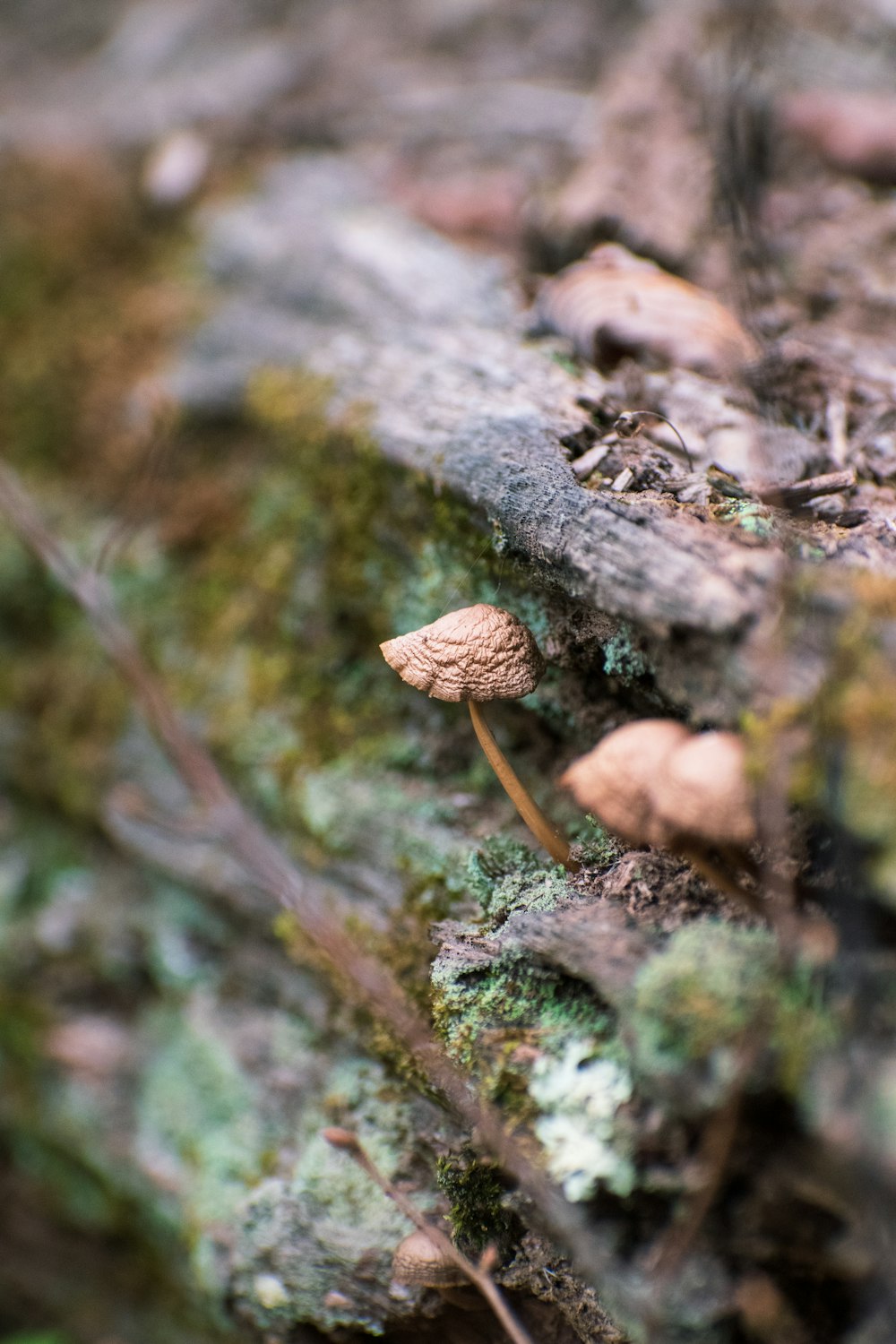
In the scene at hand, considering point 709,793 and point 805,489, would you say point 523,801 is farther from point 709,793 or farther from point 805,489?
point 805,489

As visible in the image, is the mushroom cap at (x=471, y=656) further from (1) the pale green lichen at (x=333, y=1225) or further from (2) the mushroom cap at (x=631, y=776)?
(1) the pale green lichen at (x=333, y=1225)

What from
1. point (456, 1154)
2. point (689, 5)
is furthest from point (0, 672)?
point (689, 5)

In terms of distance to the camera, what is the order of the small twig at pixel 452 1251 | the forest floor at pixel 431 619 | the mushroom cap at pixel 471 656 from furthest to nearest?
the mushroom cap at pixel 471 656, the small twig at pixel 452 1251, the forest floor at pixel 431 619

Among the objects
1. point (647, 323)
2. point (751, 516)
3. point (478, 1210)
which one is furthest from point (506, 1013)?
point (647, 323)

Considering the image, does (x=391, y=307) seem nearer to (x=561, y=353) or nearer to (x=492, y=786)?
(x=561, y=353)

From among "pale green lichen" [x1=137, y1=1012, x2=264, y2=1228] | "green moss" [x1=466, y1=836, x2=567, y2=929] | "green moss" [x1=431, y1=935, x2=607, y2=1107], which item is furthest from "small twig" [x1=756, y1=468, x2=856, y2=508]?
"pale green lichen" [x1=137, y1=1012, x2=264, y2=1228]

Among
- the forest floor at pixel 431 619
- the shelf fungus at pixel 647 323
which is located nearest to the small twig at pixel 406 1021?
the forest floor at pixel 431 619

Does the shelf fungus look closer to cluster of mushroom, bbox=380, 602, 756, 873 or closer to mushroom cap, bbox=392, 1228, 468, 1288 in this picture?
cluster of mushroom, bbox=380, 602, 756, 873
